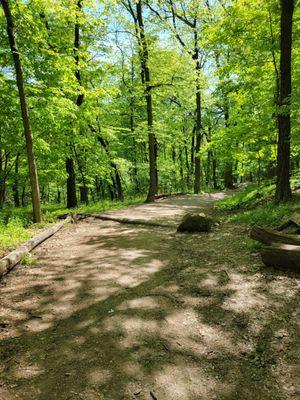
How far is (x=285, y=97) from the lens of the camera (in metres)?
9.05

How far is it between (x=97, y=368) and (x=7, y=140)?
12524 mm

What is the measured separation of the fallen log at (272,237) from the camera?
575cm

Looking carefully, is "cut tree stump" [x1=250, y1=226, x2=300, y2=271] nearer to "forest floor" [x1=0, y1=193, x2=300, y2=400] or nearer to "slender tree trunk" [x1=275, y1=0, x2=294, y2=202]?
"forest floor" [x1=0, y1=193, x2=300, y2=400]

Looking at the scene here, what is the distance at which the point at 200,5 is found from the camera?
22.6 m

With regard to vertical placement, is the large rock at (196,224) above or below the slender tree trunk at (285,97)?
below

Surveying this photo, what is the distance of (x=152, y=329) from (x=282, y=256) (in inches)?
108

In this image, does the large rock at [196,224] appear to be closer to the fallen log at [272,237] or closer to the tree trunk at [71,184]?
the fallen log at [272,237]

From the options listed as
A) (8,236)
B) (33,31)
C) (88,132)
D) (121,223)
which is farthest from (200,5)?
(8,236)

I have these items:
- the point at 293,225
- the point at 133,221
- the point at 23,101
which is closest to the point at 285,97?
the point at 293,225

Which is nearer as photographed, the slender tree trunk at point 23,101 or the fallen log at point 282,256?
the fallen log at point 282,256

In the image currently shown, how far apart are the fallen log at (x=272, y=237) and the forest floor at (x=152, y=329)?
1.29 ft

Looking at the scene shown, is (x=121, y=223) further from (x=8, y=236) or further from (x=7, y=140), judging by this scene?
(x=7, y=140)

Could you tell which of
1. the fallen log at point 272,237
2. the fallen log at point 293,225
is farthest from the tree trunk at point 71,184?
the fallen log at point 293,225

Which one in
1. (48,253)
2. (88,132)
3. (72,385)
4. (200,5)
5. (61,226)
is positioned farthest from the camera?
(200,5)
